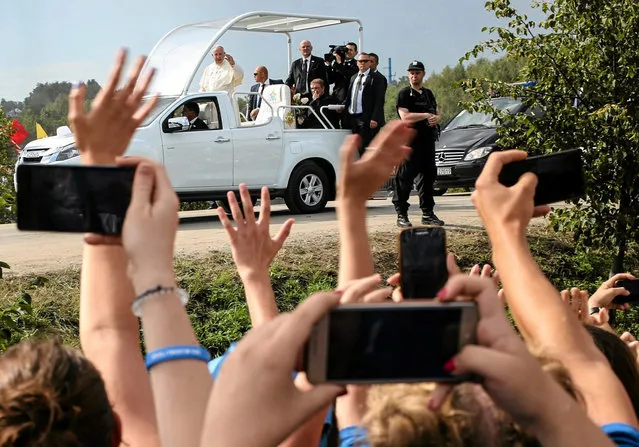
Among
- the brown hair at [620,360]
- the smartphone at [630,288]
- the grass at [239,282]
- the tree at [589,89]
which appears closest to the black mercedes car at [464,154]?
the grass at [239,282]

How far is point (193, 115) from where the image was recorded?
1271cm

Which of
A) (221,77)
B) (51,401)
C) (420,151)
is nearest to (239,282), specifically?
(420,151)

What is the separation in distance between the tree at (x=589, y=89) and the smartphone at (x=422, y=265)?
18.9 feet

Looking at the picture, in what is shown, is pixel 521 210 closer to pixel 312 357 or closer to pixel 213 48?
pixel 312 357

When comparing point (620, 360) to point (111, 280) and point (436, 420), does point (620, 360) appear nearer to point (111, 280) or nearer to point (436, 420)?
point (436, 420)

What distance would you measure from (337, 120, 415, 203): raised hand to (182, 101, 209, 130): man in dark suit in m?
10.4

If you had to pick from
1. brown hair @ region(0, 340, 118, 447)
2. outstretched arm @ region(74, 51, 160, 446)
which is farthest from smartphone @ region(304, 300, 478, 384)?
outstretched arm @ region(74, 51, 160, 446)

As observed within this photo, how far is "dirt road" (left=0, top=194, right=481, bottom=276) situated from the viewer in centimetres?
809

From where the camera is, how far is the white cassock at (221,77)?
13.8 m

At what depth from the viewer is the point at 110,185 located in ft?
5.87

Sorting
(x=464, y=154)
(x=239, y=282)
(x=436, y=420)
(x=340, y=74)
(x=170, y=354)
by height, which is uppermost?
(x=340, y=74)

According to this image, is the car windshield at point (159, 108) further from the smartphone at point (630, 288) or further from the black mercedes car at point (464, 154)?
the smartphone at point (630, 288)

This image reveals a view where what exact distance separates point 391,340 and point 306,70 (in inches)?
532

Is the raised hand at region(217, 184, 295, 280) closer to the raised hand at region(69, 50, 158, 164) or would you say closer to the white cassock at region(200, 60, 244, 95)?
the raised hand at region(69, 50, 158, 164)
